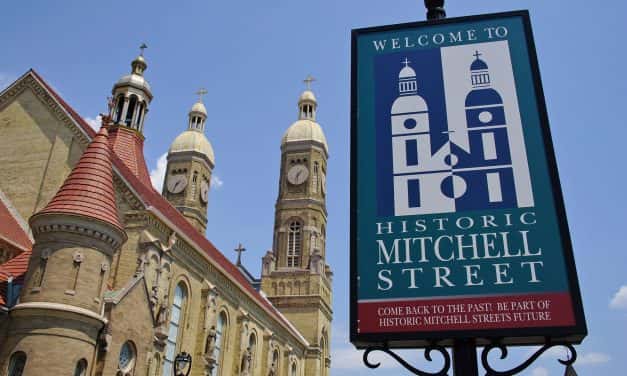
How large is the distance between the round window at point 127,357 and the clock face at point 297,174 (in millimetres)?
37926

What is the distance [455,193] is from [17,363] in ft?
57.1

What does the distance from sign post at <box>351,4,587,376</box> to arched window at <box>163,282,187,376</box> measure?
2484 centimetres

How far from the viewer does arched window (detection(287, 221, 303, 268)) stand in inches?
2248

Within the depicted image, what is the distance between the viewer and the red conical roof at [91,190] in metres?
20.8

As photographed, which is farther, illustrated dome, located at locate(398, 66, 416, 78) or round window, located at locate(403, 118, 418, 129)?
illustrated dome, located at locate(398, 66, 416, 78)

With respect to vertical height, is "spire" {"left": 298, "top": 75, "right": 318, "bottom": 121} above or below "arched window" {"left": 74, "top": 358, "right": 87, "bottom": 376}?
above

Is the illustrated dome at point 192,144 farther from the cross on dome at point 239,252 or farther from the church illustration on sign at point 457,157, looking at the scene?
the church illustration on sign at point 457,157

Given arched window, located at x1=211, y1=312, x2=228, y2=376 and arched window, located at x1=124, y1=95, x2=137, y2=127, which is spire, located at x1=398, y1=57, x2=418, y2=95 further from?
arched window, located at x1=124, y1=95, x2=137, y2=127

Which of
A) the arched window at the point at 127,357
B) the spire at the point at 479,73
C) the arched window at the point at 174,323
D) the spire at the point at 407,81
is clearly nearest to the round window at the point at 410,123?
A: the spire at the point at 407,81

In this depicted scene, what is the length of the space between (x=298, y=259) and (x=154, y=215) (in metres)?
31.2

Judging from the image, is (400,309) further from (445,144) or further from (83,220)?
(83,220)

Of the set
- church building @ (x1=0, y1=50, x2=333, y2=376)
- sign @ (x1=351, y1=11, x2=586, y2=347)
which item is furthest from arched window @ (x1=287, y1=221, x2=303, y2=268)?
sign @ (x1=351, y1=11, x2=586, y2=347)

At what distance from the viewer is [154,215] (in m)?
26.7

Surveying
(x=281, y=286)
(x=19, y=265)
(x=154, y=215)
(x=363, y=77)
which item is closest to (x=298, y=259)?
(x=281, y=286)
